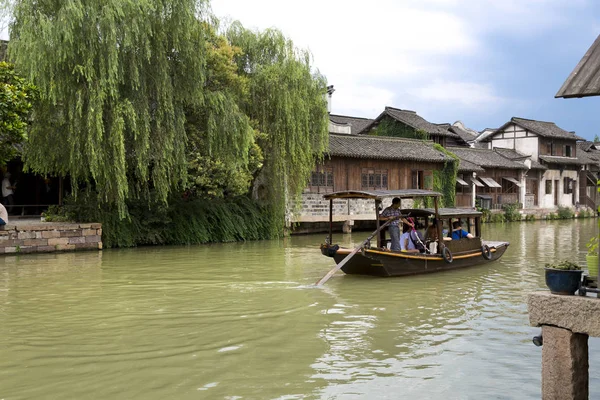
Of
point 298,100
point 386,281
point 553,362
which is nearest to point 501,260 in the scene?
point 386,281

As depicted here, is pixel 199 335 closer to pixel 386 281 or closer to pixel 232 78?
pixel 386 281

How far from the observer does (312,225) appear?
28406 mm

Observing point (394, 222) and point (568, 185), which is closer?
point (394, 222)

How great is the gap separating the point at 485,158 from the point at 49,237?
2987 cm

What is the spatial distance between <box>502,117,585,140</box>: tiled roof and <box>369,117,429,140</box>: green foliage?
35.2ft

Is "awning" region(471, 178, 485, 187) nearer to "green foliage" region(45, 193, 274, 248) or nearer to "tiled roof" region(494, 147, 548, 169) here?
"tiled roof" region(494, 147, 548, 169)

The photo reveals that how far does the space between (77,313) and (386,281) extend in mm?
6031

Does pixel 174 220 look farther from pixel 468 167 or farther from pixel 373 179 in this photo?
pixel 468 167

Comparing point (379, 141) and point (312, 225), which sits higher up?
point (379, 141)

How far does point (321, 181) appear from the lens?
2834 cm

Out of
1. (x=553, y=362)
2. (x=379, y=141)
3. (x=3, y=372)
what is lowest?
(x=3, y=372)

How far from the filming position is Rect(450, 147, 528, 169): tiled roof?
130 ft

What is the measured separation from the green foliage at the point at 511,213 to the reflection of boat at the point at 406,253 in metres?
24.2

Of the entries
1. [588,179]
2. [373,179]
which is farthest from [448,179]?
[588,179]
